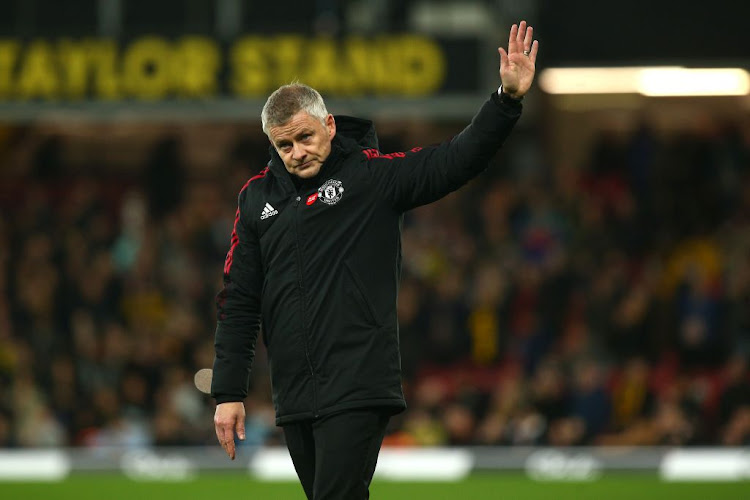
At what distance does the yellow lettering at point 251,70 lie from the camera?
13.6 meters

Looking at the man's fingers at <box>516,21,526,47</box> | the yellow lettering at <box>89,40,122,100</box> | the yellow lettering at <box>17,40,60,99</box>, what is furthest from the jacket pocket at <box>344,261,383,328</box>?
the yellow lettering at <box>17,40,60,99</box>

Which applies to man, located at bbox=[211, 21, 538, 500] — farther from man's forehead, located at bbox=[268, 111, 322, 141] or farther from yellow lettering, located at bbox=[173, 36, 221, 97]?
yellow lettering, located at bbox=[173, 36, 221, 97]

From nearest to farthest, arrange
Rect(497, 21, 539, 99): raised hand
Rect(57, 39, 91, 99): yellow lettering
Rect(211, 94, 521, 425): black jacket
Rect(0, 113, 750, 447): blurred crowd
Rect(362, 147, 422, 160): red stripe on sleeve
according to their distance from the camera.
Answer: Rect(497, 21, 539, 99): raised hand → Rect(211, 94, 521, 425): black jacket → Rect(362, 147, 422, 160): red stripe on sleeve → Rect(0, 113, 750, 447): blurred crowd → Rect(57, 39, 91, 99): yellow lettering

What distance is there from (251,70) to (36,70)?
6.89ft

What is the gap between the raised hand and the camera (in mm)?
4781

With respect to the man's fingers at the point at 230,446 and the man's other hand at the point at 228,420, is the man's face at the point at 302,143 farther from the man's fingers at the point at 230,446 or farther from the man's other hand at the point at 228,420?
the man's fingers at the point at 230,446

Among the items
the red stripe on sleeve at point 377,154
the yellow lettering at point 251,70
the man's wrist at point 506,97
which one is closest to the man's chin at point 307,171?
the red stripe on sleeve at point 377,154

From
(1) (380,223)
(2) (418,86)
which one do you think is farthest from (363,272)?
(2) (418,86)

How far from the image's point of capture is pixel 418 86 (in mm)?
13555

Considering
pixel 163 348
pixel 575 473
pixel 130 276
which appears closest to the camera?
pixel 575 473

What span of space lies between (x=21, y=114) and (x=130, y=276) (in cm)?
248

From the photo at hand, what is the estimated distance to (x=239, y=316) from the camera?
5121 millimetres

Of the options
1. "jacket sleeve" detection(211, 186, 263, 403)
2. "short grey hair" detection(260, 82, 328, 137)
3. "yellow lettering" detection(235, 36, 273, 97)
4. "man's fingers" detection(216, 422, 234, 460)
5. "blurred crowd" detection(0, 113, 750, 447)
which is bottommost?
"blurred crowd" detection(0, 113, 750, 447)

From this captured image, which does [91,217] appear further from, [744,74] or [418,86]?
[744,74]
